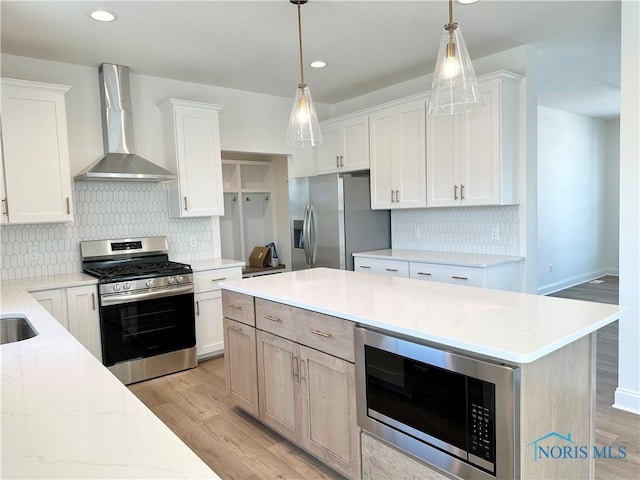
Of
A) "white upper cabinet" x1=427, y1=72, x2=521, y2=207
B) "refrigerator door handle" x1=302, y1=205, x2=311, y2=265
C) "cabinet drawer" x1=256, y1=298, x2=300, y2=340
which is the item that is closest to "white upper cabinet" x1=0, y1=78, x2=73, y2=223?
"cabinet drawer" x1=256, y1=298, x2=300, y2=340

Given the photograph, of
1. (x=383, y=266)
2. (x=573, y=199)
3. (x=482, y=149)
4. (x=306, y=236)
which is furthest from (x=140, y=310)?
(x=573, y=199)

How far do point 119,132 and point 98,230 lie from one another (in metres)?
0.89

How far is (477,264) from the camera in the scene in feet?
11.4

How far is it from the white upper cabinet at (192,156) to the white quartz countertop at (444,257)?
1.62 m

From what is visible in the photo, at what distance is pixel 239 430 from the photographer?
2785mm

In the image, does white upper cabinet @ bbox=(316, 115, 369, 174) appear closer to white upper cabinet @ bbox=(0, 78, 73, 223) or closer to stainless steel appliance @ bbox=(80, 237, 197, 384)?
stainless steel appliance @ bbox=(80, 237, 197, 384)

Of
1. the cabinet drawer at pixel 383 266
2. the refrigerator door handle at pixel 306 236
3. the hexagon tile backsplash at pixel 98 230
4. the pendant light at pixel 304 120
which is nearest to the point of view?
the pendant light at pixel 304 120

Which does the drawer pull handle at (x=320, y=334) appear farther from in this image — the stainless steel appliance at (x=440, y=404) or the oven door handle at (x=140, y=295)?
the oven door handle at (x=140, y=295)

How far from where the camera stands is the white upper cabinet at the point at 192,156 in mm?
4012

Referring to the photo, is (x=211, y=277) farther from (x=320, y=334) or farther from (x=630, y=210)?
(x=630, y=210)

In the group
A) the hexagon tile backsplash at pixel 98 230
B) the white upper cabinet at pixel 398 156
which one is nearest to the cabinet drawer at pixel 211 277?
the hexagon tile backsplash at pixel 98 230

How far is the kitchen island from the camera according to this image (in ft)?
4.96

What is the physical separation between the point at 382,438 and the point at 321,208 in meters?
3.07

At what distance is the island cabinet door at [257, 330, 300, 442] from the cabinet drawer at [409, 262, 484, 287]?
6.03 feet
